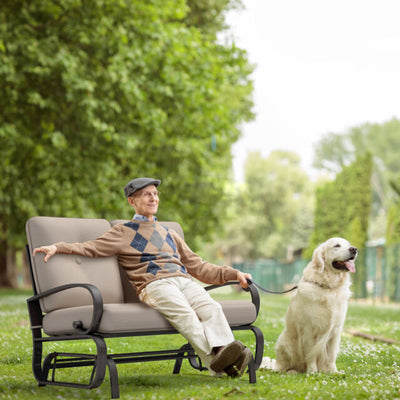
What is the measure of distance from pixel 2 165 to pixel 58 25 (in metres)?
3.29

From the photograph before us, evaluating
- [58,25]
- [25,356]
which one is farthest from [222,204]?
[25,356]

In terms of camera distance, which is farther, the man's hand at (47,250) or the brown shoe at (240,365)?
the man's hand at (47,250)

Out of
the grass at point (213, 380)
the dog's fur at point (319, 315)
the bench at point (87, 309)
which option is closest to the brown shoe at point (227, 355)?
the grass at point (213, 380)

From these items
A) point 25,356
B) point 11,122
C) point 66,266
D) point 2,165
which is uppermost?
point 11,122

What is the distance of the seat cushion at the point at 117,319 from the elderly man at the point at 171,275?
0.12 meters

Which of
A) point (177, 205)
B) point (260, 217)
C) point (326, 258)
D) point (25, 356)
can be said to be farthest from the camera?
point (260, 217)

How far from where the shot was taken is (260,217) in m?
68.9

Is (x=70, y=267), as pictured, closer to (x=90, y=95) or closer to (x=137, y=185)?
(x=137, y=185)

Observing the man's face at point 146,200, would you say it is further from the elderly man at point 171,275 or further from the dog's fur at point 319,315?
the dog's fur at point 319,315

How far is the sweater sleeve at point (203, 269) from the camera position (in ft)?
20.6

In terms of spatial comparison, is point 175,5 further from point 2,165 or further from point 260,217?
point 260,217

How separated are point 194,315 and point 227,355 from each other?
41 cm

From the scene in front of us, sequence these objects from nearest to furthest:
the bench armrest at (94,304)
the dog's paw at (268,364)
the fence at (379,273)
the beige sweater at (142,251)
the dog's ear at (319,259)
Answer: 1. the bench armrest at (94,304)
2. the beige sweater at (142,251)
3. the dog's ear at (319,259)
4. the dog's paw at (268,364)
5. the fence at (379,273)

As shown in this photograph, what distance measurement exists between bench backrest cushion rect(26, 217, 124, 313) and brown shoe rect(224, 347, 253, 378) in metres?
1.23
